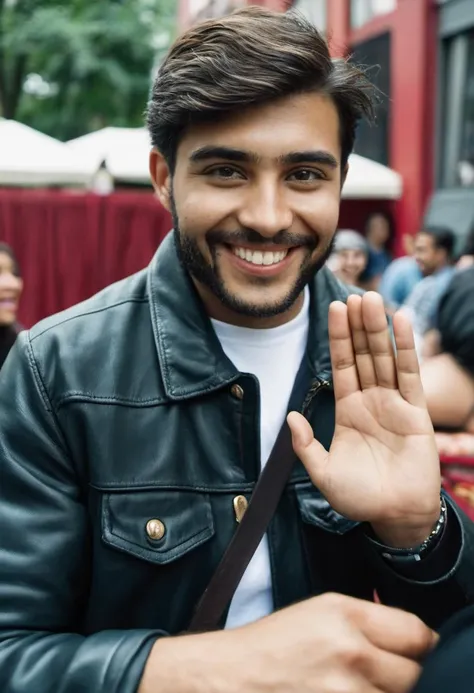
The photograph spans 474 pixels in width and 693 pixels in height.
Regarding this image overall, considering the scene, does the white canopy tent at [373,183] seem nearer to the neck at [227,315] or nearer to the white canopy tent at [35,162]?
the white canopy tent at [35,162]

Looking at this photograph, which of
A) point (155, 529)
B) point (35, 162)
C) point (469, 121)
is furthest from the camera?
point (469, 121)

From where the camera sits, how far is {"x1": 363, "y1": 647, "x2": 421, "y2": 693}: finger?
1.18 m

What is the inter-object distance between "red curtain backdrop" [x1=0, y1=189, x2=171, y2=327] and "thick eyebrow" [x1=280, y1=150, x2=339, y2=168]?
6510mm

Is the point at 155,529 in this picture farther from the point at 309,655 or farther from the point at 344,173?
the point at 344,173

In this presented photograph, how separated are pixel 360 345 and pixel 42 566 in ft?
2.26

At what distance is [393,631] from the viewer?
122 centimetres

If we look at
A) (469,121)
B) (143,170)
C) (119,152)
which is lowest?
(143,170)

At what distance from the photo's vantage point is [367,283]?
7391 millimetres

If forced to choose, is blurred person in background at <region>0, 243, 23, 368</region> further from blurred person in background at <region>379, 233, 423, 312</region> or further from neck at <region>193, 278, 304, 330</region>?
blurred person in background at <region>379, 233, 423, 312</region>

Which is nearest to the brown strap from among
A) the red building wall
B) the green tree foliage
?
the red building wall

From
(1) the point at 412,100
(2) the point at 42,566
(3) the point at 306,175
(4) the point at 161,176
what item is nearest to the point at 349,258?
(1) the point at 412,100

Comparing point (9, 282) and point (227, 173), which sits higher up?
point (227, 173)

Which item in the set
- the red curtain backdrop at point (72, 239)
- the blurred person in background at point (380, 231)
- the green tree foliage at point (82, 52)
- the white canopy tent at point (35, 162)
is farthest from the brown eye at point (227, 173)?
the green tree foliage at point (82, 52)

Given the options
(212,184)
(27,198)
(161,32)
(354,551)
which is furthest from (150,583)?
(161,32)
